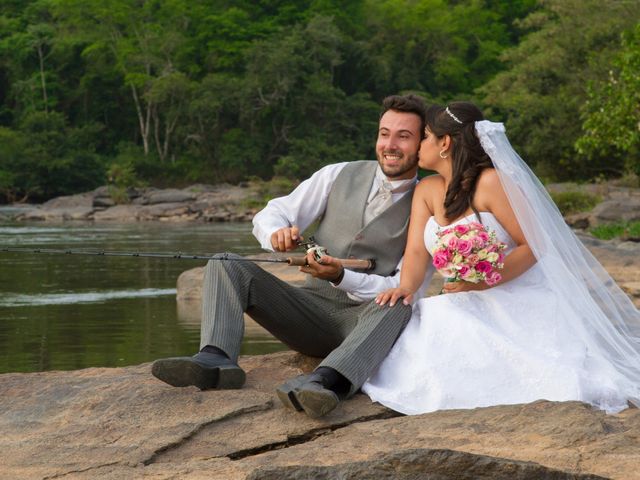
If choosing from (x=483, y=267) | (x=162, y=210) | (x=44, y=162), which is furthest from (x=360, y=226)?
(x=44, y=162)

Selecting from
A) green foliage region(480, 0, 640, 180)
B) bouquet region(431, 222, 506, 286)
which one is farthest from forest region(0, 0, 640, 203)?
bouquet region(431, 222, 506, 286)

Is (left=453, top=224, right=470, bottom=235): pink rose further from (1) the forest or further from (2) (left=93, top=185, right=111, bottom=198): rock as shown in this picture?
(2) (left=93, top=185, right=111, bottom=198): rock

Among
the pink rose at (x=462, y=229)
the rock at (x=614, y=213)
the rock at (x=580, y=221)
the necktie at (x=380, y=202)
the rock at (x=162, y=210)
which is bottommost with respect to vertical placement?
the rock at (x=162, y=210)

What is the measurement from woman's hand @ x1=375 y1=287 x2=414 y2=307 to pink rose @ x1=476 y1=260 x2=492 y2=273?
Result: 0.32 metres

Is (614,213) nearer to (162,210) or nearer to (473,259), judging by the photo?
(162,210)

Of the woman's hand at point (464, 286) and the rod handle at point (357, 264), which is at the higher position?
the rod handle at point (357, 264)

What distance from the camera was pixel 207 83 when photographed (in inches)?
2058

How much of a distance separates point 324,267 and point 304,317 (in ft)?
1.12

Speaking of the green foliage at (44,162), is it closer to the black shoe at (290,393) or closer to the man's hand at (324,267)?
the man's hand at (324,267)

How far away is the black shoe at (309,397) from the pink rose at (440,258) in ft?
2.90

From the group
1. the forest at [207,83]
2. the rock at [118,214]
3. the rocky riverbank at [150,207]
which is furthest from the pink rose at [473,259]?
the forest at [207,83]

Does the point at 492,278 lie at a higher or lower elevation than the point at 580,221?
higher

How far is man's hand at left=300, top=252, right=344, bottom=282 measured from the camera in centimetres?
477

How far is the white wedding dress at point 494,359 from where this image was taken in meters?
4.61
